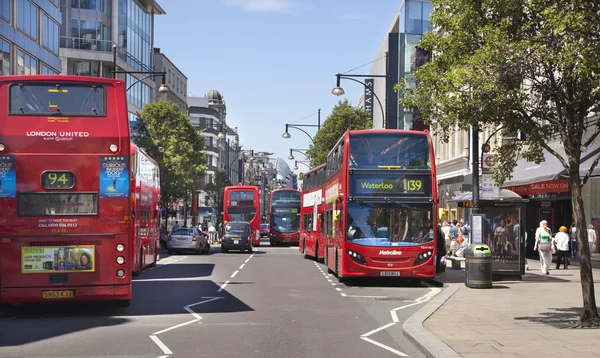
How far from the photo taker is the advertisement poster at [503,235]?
24.4m

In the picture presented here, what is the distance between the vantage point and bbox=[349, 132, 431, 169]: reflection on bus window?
22.0 m

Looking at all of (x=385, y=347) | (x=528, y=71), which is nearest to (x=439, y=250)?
(x=528, y=71)

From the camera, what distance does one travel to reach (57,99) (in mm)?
14352

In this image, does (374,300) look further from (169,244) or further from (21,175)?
(169,244)

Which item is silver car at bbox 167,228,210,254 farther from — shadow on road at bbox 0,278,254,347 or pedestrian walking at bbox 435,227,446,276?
shadow on road at bbox 0,278,254,347

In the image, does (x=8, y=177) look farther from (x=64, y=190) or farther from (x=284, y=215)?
(x=284, y=215)

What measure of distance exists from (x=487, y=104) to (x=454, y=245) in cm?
2923

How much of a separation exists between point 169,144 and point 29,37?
16689mm

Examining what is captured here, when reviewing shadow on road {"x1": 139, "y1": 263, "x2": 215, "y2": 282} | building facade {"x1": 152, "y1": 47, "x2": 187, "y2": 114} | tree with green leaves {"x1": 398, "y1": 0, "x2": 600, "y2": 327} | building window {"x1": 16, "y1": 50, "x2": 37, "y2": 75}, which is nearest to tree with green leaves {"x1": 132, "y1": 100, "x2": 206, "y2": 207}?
building window {"x1": 16, "y1": 50, "x2": 37, "y2": 75}

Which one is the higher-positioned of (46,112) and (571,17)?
(571,17)

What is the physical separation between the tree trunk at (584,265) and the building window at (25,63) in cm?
3153

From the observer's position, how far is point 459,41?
13.8 m

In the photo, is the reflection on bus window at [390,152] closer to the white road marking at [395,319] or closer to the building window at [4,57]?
the white road marking at [395,319]

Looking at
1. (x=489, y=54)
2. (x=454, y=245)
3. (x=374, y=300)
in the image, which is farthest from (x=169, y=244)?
(x=489, y=54)
